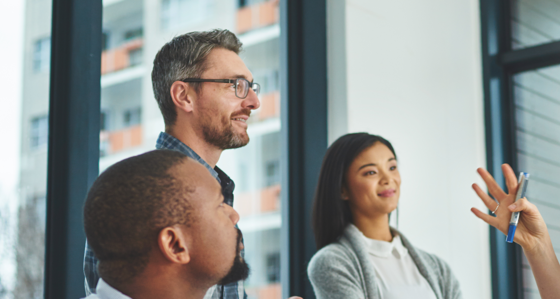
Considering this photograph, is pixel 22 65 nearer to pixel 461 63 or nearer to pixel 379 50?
pixel 379 50

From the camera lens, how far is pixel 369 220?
186 centimetres

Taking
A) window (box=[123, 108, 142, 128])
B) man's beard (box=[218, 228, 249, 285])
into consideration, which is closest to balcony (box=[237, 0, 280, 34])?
window (box=[123, 108, 142, 128])

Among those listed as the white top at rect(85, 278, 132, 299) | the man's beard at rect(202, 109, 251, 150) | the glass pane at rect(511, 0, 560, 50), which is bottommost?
the white top at rect(85, 278, 132, 299)

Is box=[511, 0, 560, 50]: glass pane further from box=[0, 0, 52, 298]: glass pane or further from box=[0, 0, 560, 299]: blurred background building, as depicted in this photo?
box=[0, 0, 52, 298]: glass pane

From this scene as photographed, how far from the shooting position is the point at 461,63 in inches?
111

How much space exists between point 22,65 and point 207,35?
1.63ft

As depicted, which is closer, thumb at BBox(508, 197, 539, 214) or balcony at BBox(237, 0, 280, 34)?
thumb at BBox(508, 197, 539, 214)

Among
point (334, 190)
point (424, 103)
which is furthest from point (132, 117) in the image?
point (424, 103)

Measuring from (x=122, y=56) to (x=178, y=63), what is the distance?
12.4 inches

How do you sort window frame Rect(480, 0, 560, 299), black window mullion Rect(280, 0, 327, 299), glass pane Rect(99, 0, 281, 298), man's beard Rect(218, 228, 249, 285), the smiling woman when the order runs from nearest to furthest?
1. man's beard Rect(218, 228, 249, 285)
2. glass pane Rect(99, 0, 281, 298)
3. the smiling woman
4. black window mullion Rect(280, 0, 327, 299)
5. window frame Rect(480, 0, 560, 299)

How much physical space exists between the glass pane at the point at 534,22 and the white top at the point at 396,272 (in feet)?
5.40

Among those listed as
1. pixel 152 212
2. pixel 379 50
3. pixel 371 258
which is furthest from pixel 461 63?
pixel 152 212

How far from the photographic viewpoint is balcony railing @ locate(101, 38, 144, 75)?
5.30ft

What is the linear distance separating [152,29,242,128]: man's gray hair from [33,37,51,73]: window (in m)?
0.29
